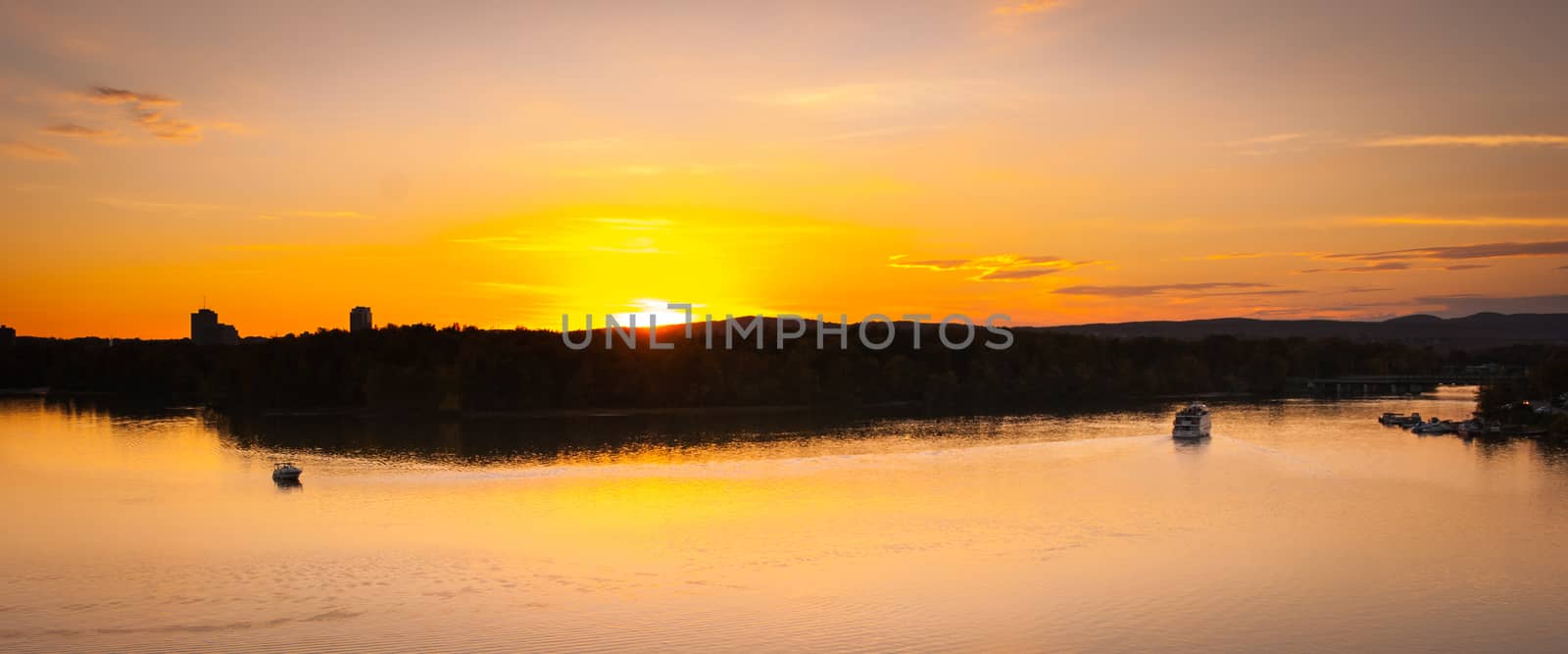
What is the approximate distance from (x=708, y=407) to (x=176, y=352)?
5549cm

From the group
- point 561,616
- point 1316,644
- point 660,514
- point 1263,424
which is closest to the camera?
point 1316,644

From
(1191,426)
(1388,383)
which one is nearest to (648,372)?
(1191,426)

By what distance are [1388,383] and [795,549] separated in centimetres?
8957

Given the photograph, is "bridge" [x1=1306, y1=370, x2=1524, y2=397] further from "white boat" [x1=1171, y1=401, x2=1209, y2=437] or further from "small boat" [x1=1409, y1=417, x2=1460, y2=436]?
"white boat" [x1=1171, y1=401, x2=1209, y2=437]

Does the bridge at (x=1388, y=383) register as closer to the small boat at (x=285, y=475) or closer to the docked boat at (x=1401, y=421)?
the docked boat at (x=1401, y=421)

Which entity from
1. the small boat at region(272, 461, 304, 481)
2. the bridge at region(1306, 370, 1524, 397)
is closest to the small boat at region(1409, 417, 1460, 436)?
the bridge at region(1306, 370, 1524, 397)

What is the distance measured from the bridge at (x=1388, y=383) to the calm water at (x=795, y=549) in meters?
53.1

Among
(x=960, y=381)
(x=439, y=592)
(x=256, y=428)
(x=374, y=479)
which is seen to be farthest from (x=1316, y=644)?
(x=960, y=381)

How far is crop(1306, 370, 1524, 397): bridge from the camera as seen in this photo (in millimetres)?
98506

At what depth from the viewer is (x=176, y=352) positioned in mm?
105188

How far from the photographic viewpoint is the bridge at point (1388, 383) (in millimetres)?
98506

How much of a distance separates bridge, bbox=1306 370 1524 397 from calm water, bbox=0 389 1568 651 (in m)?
53.1

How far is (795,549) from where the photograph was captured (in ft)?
86.1

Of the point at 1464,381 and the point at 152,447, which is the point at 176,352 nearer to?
the point at 152,447
